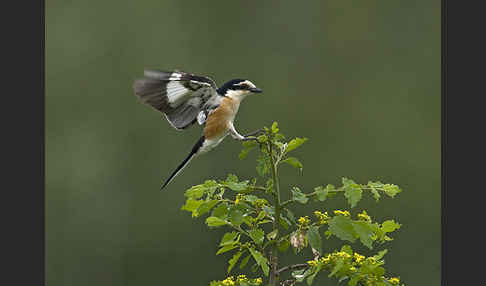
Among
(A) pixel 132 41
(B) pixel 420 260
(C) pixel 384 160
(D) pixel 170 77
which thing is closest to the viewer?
(D) pixel 170 77

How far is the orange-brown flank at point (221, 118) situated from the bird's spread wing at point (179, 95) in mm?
44

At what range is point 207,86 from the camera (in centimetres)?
273

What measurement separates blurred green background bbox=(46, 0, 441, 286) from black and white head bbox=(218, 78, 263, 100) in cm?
241

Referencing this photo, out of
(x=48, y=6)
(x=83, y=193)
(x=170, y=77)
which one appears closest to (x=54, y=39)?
(x=48, y=6)

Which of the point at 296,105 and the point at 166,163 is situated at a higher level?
the point at 296,105

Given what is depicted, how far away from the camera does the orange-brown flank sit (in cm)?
272

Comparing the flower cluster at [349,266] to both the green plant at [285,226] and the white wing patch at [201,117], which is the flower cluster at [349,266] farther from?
the white wing patch at [201,117]

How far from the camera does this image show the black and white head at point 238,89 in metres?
2.66

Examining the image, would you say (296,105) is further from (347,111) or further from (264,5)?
(264,5)

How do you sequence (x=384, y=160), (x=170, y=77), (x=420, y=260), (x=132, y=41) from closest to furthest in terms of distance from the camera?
(x=170, y=77)
(x=420, y=260)
(x=384, y=160)
(x=132, y=41)

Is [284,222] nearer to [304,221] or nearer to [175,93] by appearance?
A: [304,221]

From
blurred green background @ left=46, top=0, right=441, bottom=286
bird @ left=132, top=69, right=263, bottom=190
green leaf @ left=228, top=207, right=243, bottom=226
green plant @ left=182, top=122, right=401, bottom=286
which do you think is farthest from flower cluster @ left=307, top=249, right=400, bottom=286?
blurred green background @ left=46, top=0, right=441, bottom=286

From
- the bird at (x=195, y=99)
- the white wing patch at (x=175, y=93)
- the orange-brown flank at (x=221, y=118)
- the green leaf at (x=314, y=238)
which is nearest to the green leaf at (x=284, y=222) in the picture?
the green leaf at (x=314, y=238)

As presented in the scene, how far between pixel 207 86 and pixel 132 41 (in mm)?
3434
